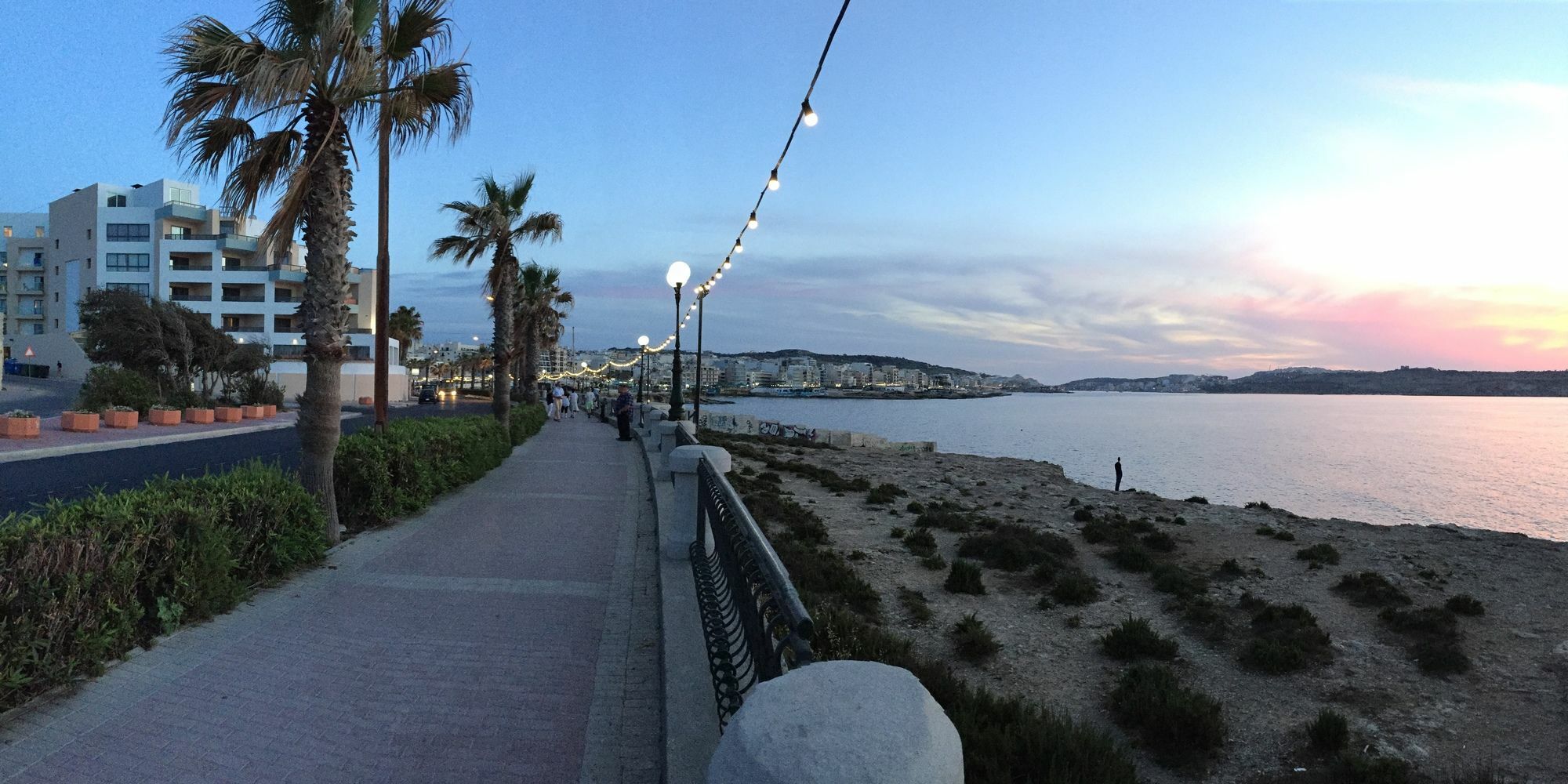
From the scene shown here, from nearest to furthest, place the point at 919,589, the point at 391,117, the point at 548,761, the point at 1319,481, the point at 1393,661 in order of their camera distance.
→ 1. the point at 548,761
2. the point at 1393,661
3. the point at 391,117
4. the point at 919,589
5. the point at 1319,481

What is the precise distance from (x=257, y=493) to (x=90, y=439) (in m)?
18.3

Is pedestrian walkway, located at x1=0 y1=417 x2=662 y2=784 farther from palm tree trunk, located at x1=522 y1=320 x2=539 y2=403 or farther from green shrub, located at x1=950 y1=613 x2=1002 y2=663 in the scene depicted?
palm tree trunk, located at x1=522 y1=320 x2=539 y2=403

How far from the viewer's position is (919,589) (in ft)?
33.1

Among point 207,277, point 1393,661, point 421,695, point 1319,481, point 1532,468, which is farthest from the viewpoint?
point 1532,468

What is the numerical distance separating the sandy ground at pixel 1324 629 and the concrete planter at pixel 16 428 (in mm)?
18943

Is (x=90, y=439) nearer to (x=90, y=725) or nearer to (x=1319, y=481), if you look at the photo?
(x=90, y=725)

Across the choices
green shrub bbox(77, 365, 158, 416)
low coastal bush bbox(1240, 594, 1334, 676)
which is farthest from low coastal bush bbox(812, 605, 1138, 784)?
green shrub bbox(77, 365, 158, 416)

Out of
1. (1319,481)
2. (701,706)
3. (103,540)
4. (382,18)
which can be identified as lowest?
(1319,481)

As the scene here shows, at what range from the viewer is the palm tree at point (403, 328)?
69300 millimetres

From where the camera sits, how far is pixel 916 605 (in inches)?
356

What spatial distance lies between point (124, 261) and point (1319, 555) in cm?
7524

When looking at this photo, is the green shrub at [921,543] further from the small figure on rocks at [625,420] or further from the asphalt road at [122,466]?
the small figure on rocks at [625,420]

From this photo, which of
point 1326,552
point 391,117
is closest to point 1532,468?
point 1326,552

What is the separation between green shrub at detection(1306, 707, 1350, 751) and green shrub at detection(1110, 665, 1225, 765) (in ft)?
2.11
